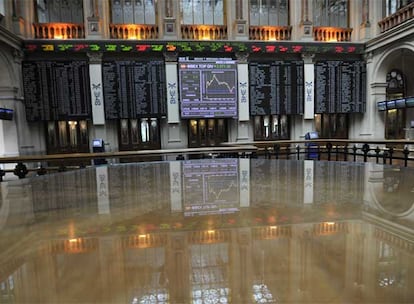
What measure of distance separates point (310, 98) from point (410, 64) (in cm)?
516

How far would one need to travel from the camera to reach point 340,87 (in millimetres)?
11312

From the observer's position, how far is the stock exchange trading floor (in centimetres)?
88

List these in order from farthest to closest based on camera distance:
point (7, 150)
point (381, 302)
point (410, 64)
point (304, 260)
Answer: point (410, 64) < point (7, 150) < point (304, 260) < point (381, 302)

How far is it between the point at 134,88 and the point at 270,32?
541 centimetres

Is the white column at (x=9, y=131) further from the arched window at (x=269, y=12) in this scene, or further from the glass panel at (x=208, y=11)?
the arched window at (x=269, y=12)

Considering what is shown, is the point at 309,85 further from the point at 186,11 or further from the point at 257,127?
the point at 186,11

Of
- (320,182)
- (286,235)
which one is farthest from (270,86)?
(286,235)

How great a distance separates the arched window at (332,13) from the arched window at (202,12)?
3761 mm

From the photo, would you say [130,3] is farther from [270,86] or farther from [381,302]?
[381,302]

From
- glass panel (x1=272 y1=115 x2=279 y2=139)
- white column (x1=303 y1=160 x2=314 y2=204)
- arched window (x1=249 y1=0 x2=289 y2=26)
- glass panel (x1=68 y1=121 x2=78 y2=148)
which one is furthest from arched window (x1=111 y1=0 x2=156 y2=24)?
white column (x1=303 y1=160 x2=314 y2=204)

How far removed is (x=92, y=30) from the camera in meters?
9.96

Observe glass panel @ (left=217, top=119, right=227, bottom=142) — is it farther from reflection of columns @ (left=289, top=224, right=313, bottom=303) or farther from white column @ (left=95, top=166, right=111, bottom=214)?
reflection of columns @ (left=289, top=224, right=313, bottom=303)

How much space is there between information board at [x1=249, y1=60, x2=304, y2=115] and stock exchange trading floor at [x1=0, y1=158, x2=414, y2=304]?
8.85 m

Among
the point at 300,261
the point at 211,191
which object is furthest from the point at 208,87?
the point at 300,261
